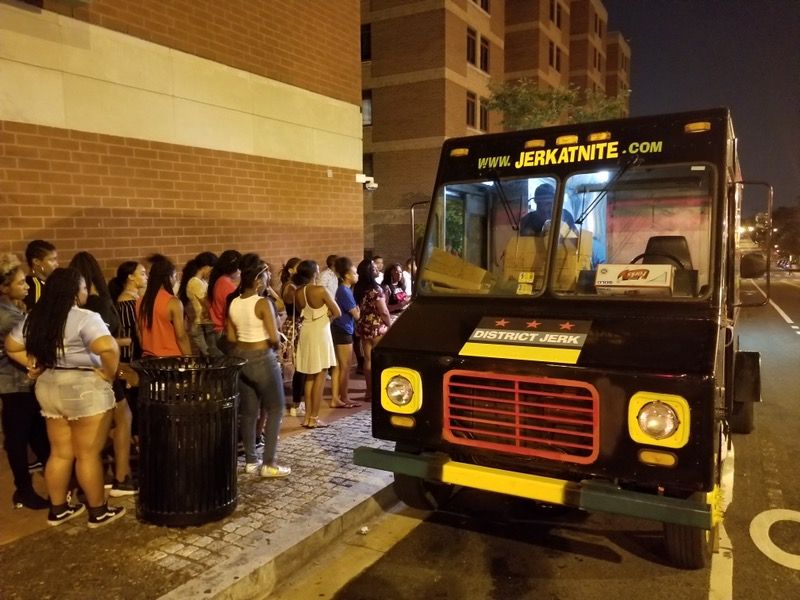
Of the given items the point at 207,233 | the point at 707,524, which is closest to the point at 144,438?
the point at 707,524

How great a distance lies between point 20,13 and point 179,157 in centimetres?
225

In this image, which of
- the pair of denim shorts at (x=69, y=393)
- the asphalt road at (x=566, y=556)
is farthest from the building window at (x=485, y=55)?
the pair of denim shorts at (x=69, y=393)

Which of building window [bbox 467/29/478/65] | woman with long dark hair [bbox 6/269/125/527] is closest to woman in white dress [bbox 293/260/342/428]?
woman with long dark hair [bbox 6/269/125/527]

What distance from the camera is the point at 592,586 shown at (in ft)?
12.3

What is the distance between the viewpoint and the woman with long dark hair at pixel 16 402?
4535 millimetres

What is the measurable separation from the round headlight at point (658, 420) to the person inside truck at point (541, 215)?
146cm

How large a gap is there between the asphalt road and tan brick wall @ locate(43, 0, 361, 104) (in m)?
6.32

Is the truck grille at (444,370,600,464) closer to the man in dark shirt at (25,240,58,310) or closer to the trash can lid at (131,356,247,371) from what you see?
the trash can lid at (131,356,247,371)

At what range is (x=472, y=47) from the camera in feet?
96.4

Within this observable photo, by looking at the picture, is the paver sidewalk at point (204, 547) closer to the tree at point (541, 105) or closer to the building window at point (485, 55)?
the tree at point (541, 105)

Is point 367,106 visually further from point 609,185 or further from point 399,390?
point 399,390

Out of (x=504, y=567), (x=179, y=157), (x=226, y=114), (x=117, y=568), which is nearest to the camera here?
(x=117, y=568)

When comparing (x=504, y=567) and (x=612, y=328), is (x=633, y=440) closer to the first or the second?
(x=612, y=328)

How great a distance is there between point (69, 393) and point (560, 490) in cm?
305
